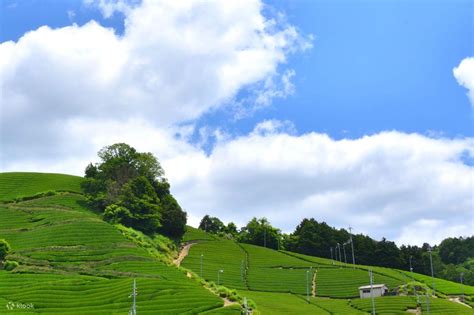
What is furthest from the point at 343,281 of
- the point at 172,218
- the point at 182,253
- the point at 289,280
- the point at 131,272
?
the point at 131,272

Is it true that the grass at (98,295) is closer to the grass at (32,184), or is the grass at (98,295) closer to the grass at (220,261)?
the grass at (220,261)

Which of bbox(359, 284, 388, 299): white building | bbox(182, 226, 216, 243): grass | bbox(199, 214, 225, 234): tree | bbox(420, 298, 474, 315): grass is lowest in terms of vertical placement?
bbox(420, 298, 474, 315): grass

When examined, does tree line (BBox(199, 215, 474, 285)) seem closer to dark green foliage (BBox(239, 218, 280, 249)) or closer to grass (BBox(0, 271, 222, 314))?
dark green foliage (BBox(239, 218, 280, 249))

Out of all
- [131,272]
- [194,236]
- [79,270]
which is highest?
[194,236]

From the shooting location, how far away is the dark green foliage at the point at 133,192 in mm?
111375

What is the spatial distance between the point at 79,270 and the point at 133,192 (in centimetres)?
4216

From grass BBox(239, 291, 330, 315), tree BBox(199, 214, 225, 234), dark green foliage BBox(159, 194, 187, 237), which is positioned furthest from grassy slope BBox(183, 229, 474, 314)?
tree BBox(199, 214, 225, 234)

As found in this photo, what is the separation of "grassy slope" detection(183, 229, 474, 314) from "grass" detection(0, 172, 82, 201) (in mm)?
31150

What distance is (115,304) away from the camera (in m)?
58.1

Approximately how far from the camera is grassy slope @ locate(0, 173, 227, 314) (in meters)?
59.1

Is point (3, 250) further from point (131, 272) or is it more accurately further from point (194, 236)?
point (194, 236)

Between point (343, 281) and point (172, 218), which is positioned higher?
point (172, 218)

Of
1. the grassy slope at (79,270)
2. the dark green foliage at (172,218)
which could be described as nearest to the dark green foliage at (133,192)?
the dark green foliage at (172,218)

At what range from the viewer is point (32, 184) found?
457ft
